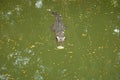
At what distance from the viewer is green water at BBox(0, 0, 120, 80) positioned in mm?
8234

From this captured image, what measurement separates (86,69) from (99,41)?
4.89ft

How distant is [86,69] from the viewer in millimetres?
8312

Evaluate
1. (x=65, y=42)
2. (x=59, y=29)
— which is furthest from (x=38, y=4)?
(x=65, y=42)

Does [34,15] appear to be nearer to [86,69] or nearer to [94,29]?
[94,29]

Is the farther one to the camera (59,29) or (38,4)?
(38,4)

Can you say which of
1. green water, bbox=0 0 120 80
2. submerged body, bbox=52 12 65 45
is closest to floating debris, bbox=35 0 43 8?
green water, bbox=0 0 120 80

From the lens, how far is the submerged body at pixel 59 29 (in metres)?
9.39

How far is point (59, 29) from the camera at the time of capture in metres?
9.98

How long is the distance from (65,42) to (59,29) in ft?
2.81

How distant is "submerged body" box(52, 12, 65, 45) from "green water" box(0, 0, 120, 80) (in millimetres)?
160

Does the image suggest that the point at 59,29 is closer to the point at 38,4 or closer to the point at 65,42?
the point at 65,42

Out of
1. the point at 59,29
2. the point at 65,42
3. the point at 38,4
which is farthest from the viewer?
the point at 38,4

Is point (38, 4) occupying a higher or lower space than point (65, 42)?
higher

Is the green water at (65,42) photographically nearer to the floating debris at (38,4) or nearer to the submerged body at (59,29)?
the floating debris at (38,4)
